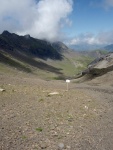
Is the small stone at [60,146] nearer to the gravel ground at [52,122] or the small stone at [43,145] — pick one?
the gravel ground at [52,122]

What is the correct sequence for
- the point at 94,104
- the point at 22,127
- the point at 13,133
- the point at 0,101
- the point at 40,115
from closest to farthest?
the point at 13,133 → the point at 22,127 → the point at 40,115 → the point at 0,101 → the point at 94,104

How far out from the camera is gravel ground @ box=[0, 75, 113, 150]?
1630 cm

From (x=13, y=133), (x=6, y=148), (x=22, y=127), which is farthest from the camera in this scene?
(x=22, y=127)

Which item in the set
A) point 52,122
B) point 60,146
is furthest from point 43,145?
point 52,122

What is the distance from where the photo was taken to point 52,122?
2008cm

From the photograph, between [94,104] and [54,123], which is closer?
[54,123]

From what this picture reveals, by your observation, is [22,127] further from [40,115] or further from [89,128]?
[89,128]

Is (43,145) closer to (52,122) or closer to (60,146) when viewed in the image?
(60,146)

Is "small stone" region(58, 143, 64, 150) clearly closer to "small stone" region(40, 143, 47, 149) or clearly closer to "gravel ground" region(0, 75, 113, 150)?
"gravel ground" region(0, 75, 113, 150)

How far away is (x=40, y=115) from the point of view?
21266mm

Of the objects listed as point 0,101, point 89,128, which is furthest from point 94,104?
point 0,101

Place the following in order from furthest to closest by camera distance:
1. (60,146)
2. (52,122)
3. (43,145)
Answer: (52,122) → (60,146) → (43,145)

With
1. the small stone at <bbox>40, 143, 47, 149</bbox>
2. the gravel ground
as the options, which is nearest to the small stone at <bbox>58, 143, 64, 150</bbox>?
the gravel ground

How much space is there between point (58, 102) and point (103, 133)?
24.8 feet
